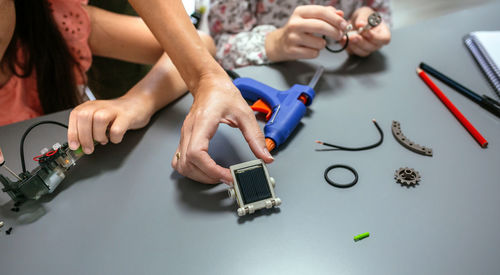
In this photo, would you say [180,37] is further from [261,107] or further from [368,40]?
[368,40]

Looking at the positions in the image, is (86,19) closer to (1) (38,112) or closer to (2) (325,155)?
(1) (38,112)

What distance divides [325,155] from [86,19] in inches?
30.7

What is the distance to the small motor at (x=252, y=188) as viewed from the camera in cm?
55

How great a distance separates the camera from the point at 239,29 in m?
1.11

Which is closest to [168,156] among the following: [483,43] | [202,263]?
[202,263]

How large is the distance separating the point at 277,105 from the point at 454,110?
1.39ft

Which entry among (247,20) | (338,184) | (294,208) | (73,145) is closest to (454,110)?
(338,184)

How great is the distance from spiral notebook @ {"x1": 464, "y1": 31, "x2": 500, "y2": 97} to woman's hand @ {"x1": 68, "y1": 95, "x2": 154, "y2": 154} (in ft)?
2.98

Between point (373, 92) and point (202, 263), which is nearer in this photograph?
point (202, 263)

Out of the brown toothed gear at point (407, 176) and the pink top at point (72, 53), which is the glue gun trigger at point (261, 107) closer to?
the brown toothed gear at point (407, 176)

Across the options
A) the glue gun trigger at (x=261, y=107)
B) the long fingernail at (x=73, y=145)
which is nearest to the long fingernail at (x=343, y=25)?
the glue gun trigger at (x=261, y=107)

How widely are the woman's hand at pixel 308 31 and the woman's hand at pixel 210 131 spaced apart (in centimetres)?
29

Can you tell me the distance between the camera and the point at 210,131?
600 millimetres

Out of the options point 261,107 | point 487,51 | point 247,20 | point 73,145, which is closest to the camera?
point 73,145
